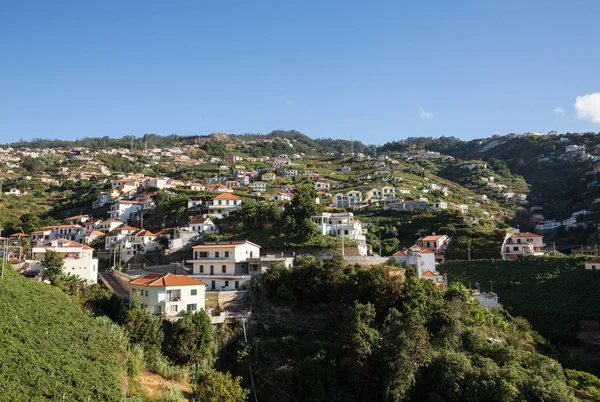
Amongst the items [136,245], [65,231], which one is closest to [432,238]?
[136,245]

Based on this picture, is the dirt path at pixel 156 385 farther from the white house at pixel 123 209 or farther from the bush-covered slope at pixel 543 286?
the white house at pixel 123 209

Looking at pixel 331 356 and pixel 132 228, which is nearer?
pixel 331 356

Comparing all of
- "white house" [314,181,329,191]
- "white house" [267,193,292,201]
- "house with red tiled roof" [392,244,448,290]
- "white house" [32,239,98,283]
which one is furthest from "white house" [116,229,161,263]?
"white house" [314,181,329,191]

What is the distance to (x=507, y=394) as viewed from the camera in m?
25.8

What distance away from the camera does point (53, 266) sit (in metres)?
34.2

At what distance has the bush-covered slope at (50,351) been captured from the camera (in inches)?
744

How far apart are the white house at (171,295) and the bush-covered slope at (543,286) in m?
28.1

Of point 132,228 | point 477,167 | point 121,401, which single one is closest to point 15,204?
point 132,228

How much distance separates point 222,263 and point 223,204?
24.1m

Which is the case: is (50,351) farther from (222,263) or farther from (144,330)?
(222,263)

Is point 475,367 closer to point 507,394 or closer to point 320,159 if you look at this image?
point 507,394

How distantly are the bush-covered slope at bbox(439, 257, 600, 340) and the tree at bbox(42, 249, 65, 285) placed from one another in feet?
120

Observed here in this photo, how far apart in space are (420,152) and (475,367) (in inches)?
5942

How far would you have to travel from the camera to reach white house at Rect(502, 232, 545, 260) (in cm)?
5644
